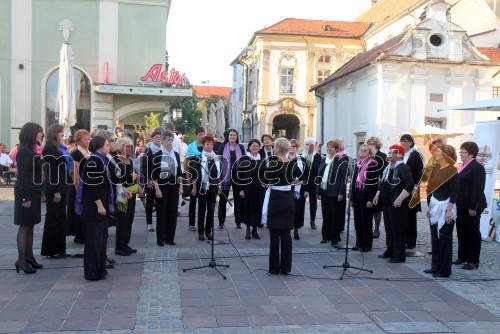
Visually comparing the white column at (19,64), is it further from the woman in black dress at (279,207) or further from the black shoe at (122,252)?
the woman in black dress at (279,207)

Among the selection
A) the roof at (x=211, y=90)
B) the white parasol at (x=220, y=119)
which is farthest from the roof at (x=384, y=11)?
the roof at (x=211, y=90)

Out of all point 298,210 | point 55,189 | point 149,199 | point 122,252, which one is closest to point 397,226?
point 298,210

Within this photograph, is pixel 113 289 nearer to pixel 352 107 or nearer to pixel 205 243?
pixel 205 243

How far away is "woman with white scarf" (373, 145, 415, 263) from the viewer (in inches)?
309

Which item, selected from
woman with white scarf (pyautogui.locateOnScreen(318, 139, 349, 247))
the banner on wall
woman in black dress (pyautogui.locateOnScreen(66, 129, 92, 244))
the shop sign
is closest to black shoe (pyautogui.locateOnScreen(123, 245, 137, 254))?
woman in black dress (pyautogui.locateOnScreen(66, 129, 92, 244))

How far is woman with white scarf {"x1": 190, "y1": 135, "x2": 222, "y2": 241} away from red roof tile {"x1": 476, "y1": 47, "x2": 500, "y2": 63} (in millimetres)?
21357

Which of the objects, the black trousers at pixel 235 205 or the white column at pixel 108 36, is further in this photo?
the white column at pixel 108 36

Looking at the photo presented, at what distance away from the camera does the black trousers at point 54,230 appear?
7633mm

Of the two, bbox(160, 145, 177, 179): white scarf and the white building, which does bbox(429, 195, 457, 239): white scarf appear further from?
the white building

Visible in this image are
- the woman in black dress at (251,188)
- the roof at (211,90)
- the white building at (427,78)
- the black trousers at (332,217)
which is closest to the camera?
the black trousers at (332,217)

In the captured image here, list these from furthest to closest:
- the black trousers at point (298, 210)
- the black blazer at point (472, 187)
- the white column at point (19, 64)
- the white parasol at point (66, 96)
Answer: the white column at point (19, 64)
the white parasol at point (66, 96)
the black trousers at point (298, 210)
the black blazer at point (472, 187)

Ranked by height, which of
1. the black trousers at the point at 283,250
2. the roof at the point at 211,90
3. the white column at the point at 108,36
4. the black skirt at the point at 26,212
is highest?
the roof at the point at 211,90

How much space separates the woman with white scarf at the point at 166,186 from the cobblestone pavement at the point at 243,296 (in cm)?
44

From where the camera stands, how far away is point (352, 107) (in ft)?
94.6
